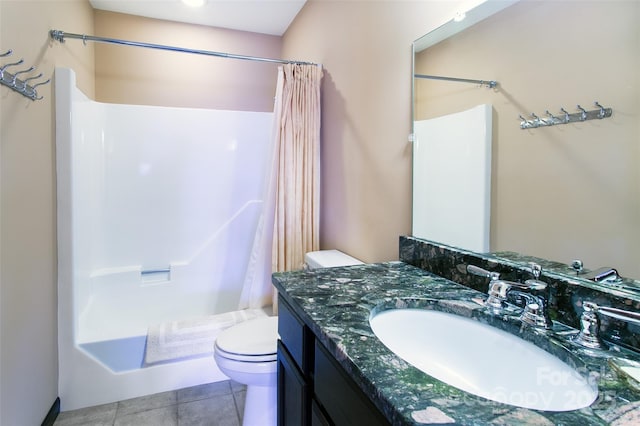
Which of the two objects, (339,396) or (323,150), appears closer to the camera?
(339,396)

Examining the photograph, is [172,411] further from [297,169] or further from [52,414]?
[297,169]

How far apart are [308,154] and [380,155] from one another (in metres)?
0.73

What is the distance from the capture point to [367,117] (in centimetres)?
191

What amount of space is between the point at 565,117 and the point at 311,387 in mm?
983

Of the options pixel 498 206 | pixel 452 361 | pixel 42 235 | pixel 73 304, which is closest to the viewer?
pixel 452 361

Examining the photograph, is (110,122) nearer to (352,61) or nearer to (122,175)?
(122,175)

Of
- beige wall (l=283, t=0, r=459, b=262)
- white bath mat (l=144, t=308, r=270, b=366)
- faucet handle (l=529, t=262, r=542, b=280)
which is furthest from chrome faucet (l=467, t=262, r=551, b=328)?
white bath mat (l=144, t=308, r=270, b=366)

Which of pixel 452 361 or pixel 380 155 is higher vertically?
pixel 380 155

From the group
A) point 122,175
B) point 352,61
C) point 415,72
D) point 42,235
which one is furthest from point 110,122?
point 415,72

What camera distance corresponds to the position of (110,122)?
276 cm

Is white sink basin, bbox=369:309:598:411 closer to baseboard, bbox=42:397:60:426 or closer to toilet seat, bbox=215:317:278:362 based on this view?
toilet seat, bbox=215:317:278:362

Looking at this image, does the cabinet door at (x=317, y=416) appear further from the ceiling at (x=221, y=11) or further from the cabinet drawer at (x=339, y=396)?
the ceiling at (x=221, y=11)

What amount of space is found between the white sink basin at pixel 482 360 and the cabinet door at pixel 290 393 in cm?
29

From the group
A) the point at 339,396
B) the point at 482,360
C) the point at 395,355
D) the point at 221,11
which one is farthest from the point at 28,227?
the point at 221,11
